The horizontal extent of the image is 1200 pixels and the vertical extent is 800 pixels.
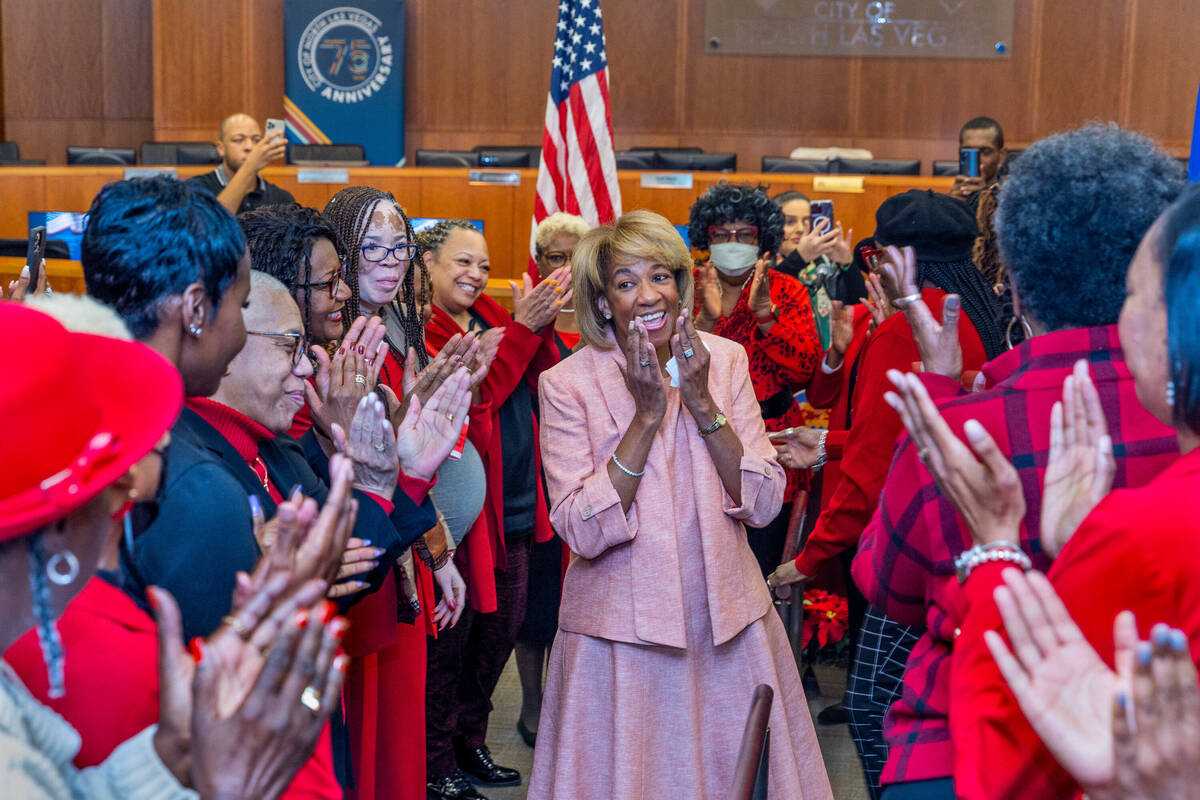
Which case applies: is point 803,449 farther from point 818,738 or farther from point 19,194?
point 19,194

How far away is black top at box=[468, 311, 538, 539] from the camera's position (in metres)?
3.20

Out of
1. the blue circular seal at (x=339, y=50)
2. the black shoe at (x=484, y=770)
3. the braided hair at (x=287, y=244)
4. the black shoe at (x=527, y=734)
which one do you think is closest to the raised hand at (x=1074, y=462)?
the braided hair at (x=287, y=244)

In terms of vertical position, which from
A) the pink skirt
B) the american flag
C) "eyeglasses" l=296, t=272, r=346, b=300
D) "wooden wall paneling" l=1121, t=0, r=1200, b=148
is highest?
"wooden wall paneling" l=1121, t=0, r=1200, b=148

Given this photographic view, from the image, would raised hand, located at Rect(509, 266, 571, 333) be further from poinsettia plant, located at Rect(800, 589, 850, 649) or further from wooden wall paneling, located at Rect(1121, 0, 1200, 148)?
wooden wall paneling, located at Rect(1121, 0, 1200, 148)

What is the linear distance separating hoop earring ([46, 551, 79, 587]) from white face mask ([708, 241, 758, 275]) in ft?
9.50

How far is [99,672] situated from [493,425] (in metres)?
2.00

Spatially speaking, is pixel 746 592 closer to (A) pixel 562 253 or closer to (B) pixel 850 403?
(B) pixel 850 403

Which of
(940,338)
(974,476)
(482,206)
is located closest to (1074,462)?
(974,476)

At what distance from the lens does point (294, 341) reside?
186 centimetres

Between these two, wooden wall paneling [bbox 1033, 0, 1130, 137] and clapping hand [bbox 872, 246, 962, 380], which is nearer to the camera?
clapping hand [bbox 872, 246, 962, 380]

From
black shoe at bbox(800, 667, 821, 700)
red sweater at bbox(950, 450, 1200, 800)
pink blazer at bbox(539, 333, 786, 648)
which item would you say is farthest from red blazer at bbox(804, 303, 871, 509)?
red sweater at bbox(950, 450, 1200, 800)

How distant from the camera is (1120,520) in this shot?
103 cm

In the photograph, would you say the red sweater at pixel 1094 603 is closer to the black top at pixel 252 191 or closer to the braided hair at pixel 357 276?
the braided hair at pixel 357 276

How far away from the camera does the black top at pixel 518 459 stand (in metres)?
3.20
